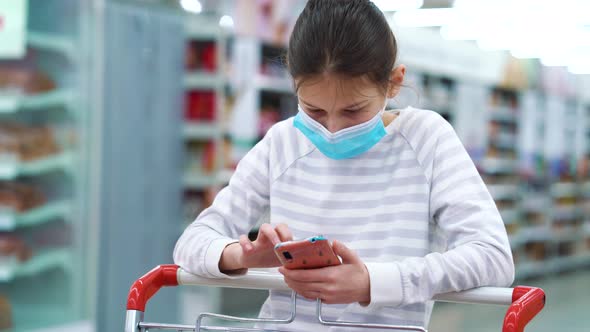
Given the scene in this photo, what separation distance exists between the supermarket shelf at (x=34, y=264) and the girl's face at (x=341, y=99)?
362 centimetres

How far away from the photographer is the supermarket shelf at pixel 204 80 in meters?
5.97

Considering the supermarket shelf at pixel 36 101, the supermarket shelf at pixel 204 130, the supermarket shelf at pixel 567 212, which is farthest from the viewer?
the supermarket shelf at pixel 567 212

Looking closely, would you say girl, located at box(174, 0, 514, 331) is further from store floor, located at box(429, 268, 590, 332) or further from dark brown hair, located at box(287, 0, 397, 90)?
store floor, located at box(429, 268, 590, 332)

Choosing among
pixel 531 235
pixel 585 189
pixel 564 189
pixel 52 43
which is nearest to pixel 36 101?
pixel 52 43

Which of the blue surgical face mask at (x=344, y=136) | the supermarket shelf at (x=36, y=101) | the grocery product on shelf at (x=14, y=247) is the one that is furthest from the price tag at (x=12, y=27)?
the blue surgical face mask at (x=344, y=136)

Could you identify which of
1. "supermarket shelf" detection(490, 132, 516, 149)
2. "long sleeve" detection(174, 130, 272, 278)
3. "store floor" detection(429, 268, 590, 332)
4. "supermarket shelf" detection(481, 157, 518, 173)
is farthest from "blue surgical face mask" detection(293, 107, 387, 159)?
"supermarket shelf" detection(490, 132, 516, 149)

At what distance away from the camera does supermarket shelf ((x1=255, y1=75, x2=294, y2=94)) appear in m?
6.36

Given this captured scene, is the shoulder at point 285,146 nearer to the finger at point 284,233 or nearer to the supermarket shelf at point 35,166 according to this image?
the finger at point 284,233

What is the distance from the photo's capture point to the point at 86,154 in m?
4.87

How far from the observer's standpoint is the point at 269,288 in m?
1.40

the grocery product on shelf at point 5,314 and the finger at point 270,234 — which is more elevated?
the finger at point 270,234

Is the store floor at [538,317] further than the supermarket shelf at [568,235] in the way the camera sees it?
No

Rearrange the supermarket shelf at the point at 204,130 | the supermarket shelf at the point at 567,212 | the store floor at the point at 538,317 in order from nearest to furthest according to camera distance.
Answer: the supermarket shelf at the point at 204,130 < the store floor at the point at 538,317 < the supermarket shelf at the point at 567,212

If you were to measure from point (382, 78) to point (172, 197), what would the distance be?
372cm
